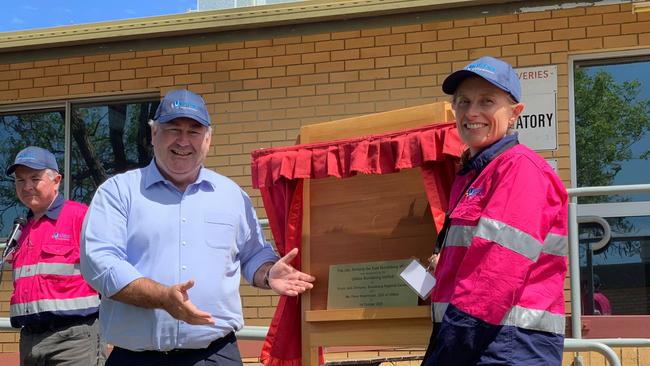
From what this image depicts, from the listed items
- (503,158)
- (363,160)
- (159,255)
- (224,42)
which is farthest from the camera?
(224,42)

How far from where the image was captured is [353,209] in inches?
153

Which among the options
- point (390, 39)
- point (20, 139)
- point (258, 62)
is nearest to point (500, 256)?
point (390, 39)

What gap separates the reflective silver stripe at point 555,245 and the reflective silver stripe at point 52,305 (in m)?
3.32

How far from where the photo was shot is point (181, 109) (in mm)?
3490

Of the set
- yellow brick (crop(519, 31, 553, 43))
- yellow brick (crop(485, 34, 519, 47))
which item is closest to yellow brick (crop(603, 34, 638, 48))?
yellow brick (crop(519, 31, 553, 43))

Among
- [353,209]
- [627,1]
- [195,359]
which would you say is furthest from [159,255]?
[627,1]

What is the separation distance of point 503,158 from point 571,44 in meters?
4.44

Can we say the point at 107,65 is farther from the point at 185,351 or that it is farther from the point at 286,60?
the point at 185,351

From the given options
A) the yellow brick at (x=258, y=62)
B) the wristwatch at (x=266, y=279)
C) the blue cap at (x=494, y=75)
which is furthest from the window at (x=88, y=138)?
the blue cap at (x=494, y=75)

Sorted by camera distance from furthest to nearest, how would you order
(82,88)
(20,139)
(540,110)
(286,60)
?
(20,139), (82,88), (286,60), (540,110)

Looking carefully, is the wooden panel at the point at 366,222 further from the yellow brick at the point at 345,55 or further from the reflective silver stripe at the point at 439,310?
the yellow brick at the point at 345,55

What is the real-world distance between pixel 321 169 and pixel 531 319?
4.46ft

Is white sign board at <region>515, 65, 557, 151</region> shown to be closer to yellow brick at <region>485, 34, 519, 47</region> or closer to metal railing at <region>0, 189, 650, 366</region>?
yellow brick at <region>485, 34, 519, 47</region>

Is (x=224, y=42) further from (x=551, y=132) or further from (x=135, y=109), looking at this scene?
(x=551, y=132)
